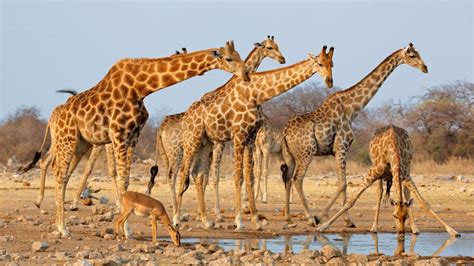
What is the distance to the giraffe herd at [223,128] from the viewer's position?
13797mm

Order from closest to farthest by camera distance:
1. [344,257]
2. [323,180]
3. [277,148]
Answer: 1. [344,257]
2. [277,148]
3. [323,180]

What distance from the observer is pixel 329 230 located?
1574 cm

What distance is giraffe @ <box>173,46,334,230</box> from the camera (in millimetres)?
15555

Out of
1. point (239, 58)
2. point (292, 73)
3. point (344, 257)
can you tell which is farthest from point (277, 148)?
point (344, 257)

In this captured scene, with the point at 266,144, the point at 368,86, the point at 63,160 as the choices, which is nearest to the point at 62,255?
the point at 63,160

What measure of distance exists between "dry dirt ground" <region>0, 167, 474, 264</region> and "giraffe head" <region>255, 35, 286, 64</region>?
9.39ft

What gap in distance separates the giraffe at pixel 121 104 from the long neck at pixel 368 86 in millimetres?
3848

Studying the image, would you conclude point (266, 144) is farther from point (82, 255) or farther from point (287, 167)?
point (82, 255)

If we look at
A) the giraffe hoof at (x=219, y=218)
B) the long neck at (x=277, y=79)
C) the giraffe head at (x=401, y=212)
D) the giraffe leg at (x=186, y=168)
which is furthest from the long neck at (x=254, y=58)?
the giraffe head at (x=401, y=212)

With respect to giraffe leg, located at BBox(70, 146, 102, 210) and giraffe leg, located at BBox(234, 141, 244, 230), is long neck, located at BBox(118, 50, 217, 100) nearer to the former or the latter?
giraffe leg, located at BBox(234, 141, 244, 230)

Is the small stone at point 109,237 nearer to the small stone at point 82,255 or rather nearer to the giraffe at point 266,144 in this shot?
the small stone at point 82,255

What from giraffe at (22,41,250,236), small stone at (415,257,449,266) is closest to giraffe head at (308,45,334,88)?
giraffe at (22,41,250,236)

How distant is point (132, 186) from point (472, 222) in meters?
10.5

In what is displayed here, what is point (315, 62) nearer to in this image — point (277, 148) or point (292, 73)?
point (292, 73)
